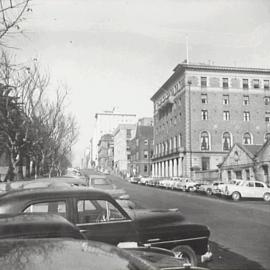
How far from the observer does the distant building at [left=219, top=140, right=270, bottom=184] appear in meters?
33.4

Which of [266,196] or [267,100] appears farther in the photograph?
[267,100]

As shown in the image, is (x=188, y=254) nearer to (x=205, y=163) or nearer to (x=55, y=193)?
(x=55, y=193)

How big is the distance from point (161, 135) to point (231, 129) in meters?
18.7

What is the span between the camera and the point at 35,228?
12.7 feet

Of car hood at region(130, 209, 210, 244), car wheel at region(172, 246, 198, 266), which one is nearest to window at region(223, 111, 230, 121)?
car hood at region(130, 209, 210, 244)

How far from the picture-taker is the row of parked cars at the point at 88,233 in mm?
2656

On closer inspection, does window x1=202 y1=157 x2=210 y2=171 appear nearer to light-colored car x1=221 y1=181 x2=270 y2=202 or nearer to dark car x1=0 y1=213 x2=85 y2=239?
light-colored car x1=221 y1=181 x2=270 y2=202

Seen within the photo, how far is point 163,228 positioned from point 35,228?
2.94 meters

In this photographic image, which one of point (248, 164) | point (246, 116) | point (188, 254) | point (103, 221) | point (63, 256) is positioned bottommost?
point (188, 254)

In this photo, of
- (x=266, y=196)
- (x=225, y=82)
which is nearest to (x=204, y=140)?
(x=225, y=82)

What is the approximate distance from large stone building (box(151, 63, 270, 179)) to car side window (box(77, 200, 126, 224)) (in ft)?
171

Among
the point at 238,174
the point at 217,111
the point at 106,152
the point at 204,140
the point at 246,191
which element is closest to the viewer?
the point at 246,191

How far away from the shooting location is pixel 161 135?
7450cm

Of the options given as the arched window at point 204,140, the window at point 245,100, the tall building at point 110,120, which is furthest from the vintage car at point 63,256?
the tall building at point 110,120
